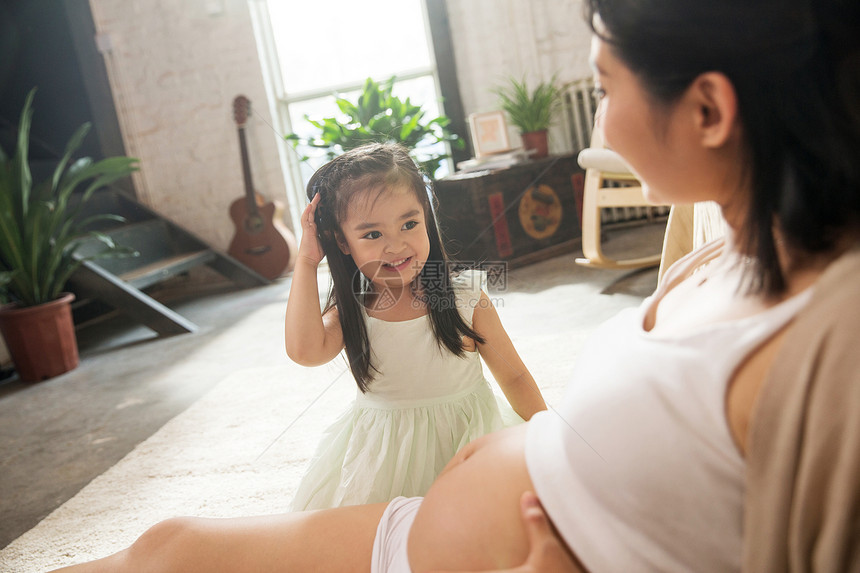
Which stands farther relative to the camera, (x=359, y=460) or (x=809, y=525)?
(x=359, y=460)

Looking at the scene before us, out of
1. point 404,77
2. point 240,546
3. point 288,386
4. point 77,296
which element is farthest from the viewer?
point 404,77

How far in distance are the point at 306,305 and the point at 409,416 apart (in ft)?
0.69

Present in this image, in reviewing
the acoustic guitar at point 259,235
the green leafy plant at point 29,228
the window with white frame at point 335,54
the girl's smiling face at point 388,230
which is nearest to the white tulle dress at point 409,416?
the girl's smiling face at point 388,230

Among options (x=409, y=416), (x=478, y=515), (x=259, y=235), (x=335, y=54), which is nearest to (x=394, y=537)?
(x=478, y=515)

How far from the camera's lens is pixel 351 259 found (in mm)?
854

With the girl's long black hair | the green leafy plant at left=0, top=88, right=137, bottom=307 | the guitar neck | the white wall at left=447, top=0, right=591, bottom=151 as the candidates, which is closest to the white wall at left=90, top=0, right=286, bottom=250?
the guitar neck

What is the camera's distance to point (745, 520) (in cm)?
39

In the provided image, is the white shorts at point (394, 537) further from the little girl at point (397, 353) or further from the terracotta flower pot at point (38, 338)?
the terracotta flower pot at point (38, 338)

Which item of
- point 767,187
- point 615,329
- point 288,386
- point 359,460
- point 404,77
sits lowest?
point 288,386

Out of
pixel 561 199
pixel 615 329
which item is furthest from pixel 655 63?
pixel 561 199

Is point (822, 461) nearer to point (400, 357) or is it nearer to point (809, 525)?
point (809, 525)

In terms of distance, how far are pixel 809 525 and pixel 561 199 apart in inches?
96.2

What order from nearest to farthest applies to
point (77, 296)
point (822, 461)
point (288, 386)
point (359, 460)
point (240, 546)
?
1. point (822, 461)
2. point (240, 546)
3. point (359, 460)
4. point (288, 386)
5. point (77, 296)

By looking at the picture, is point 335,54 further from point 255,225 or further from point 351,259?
point 351,259
